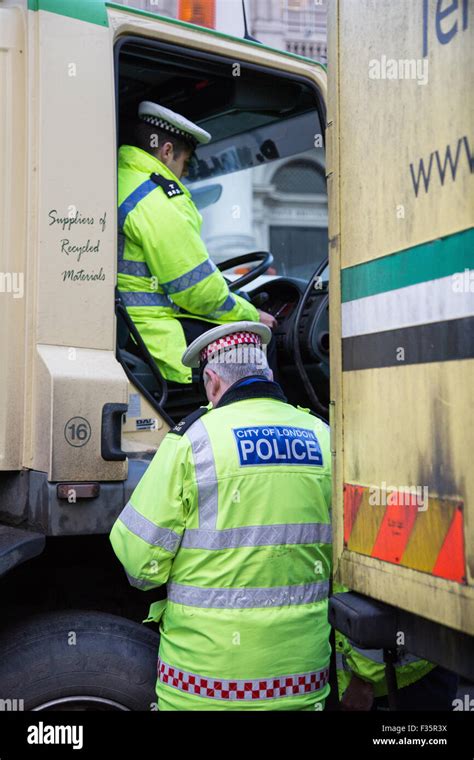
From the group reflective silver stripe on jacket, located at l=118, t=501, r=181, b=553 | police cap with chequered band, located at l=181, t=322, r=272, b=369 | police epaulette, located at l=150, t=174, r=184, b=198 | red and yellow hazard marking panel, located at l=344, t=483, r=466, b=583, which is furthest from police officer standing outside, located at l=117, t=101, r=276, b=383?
red and yellow hazard marking panel, located at l=344, t=483, r=466, b=583

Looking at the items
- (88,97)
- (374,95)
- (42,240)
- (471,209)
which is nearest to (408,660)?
(471,209)

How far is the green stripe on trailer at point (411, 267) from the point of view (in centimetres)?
161

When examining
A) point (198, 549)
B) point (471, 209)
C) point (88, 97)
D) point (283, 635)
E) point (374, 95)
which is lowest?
point (283, 635)

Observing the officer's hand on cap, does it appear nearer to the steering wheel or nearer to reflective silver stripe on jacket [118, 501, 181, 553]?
the steering wheel

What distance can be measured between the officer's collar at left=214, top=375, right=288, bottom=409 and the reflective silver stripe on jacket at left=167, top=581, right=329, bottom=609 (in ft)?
1.76

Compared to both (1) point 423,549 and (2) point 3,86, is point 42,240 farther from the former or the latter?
(1) point 423,549

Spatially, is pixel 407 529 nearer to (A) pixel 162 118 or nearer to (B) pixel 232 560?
(B) pixel 232 560

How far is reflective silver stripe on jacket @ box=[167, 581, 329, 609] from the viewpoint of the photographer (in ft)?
8.13

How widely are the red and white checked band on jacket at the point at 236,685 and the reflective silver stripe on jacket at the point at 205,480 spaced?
16.3 inches

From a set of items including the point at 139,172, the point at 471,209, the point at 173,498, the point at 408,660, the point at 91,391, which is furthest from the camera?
the point at 139,172

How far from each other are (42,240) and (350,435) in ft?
3.91

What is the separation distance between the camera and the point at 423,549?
66.2 inches

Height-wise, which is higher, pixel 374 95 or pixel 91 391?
pixel 374 95

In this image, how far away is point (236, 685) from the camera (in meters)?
2.45
